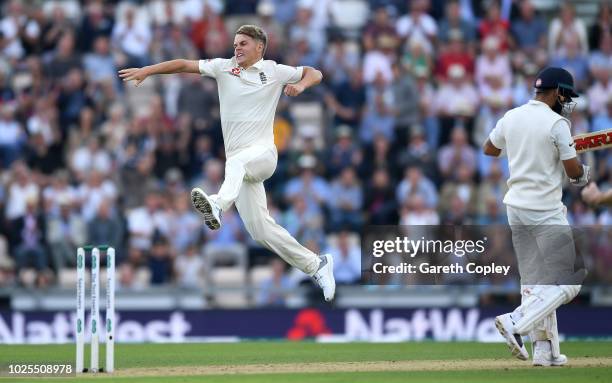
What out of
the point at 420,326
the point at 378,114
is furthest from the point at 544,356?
the point at 378,114

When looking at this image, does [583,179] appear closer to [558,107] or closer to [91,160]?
[558,107]

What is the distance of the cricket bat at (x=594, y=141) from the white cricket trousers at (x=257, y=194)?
2326 mm

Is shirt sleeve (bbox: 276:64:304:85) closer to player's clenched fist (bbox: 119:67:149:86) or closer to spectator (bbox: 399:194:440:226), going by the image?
player's clenched fist (bbox: 119:67:149:86)

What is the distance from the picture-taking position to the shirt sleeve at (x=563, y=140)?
32.2ft

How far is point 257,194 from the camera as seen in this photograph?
1080 centimetres

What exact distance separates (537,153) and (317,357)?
2769 millimetres

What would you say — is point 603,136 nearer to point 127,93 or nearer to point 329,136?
point 329,136

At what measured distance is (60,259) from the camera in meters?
16.6

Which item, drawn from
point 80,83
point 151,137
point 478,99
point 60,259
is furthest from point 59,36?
point 478,99

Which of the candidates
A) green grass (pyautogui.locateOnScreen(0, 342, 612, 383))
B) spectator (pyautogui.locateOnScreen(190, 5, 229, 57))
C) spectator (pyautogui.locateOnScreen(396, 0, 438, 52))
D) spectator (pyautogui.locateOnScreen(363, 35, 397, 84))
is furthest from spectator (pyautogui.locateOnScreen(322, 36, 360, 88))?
green grass (pyautogui.locateOnScreen(0, 342, 612, 383))

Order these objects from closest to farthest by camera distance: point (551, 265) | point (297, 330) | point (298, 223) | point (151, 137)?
point (551, 265) < point (297, 330) < point (298, 223) < point (151, 137)

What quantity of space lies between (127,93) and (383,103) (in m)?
3.47

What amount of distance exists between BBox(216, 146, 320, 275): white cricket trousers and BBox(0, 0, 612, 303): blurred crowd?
4.85 meters

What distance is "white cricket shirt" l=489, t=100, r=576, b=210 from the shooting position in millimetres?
9859
